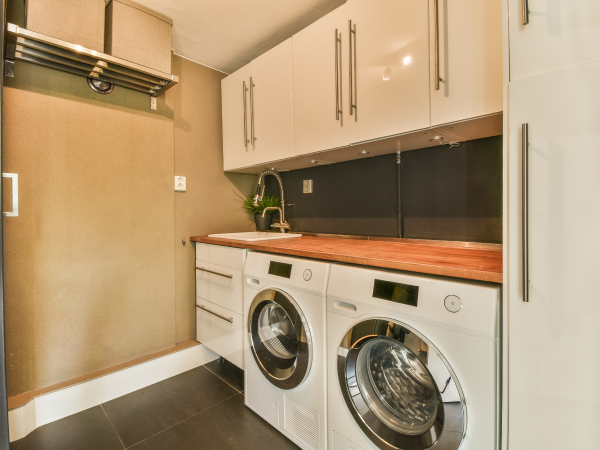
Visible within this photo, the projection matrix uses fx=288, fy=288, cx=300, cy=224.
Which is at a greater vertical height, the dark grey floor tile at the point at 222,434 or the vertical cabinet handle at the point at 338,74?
the vertical cabinet handle at the point at 338,74

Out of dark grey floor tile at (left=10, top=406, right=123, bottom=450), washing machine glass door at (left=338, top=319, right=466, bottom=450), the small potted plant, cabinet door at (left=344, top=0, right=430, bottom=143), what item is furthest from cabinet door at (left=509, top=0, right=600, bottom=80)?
dark grey floor tile at (left=10, top=406, right=123, bottom=450)

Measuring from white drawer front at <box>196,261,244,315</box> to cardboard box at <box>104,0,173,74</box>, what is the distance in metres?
1.27

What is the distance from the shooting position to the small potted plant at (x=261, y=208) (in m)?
2.31

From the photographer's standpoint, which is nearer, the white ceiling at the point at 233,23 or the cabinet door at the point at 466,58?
the cabinet door at the point at 466,58

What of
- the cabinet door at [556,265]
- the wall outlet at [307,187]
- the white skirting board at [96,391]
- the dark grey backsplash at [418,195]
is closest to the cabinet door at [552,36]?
the cabinet door at [556,265]

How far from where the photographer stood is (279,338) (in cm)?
152

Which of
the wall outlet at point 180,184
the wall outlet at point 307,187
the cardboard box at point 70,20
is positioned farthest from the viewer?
the wall outlet at point 307,187

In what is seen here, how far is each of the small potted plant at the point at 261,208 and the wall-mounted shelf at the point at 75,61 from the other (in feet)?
3.39

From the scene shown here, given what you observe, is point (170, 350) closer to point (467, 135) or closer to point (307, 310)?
point (307, 310)

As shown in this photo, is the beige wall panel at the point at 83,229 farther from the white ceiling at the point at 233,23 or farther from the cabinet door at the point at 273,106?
the cabinet door at the point at 273,106

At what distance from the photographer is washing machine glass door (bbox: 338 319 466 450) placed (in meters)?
0.84

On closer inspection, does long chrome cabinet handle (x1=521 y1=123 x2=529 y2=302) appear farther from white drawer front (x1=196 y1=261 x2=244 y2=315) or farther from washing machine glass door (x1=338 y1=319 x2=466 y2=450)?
white drawer front (x1=196 y1=261 x2=244 y2=315)

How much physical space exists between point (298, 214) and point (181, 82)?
1315 mm

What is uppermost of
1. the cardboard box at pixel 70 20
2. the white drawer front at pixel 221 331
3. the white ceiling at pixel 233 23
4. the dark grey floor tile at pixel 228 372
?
the white ceiling at pixel 233 23
